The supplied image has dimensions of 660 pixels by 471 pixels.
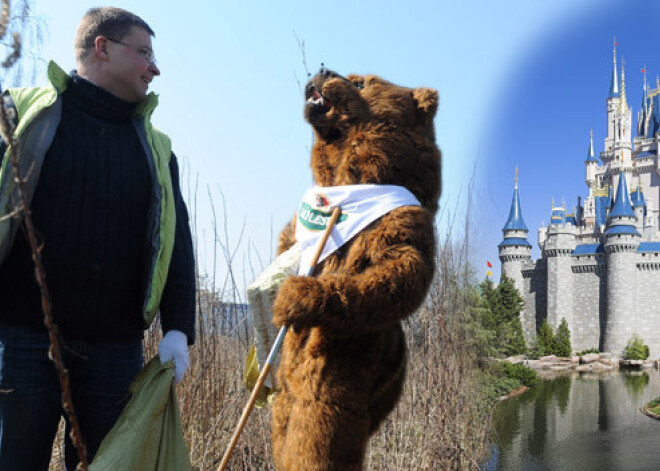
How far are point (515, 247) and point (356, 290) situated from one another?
786 inches

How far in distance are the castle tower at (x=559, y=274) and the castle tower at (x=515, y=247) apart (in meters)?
0.73

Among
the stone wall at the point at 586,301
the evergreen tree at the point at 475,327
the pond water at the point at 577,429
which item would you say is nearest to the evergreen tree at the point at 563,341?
the stone wall at the point at 586,301

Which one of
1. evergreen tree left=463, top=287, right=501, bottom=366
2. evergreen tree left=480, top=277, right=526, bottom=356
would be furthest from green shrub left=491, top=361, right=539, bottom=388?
evergreen tree left=463, top=287, right=501, bottom=366

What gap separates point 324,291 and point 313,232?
0.24 meters

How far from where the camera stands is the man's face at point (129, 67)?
1.19 meters

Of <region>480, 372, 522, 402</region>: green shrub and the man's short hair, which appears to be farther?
<region>480, 372, 522, 402</region>: green shrub

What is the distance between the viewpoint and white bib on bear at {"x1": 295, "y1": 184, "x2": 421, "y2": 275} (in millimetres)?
1186

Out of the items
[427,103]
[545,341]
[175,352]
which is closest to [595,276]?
A: [545,341]

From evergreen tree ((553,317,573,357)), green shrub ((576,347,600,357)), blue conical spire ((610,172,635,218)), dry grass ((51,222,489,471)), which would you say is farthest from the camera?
blue conical spire ((610,172,635,218))

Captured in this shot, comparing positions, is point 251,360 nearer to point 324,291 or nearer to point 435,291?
point 324,291

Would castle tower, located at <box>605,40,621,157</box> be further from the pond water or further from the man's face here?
the man's face

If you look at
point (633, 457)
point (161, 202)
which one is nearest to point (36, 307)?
point (161, 202)

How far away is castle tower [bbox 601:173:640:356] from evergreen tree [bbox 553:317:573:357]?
54.1 inches

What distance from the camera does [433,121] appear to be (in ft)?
Answer: 4.50
